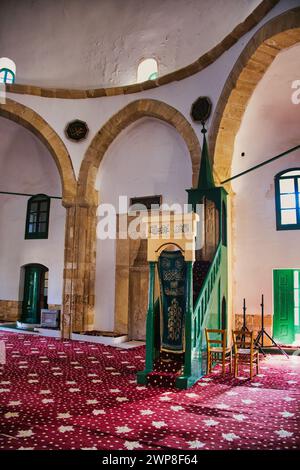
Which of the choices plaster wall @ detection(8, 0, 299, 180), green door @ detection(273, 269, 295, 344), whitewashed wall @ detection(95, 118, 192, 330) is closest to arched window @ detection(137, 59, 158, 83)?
plaster wall @ detection(8, 0, 299, 180)

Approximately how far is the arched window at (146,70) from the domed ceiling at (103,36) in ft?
0.42

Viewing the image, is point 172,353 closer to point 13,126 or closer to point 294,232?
point 294,232

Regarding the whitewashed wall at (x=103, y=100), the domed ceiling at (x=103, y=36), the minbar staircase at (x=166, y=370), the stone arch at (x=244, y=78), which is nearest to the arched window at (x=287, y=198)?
the whitewashed wall at (x=103, y=100)

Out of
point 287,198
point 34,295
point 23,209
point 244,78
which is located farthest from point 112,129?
point 34,295

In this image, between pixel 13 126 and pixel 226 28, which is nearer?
pixel 226 28

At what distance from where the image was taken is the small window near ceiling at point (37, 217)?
1147 centimetres

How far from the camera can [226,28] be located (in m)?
8.59

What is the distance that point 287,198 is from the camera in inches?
356

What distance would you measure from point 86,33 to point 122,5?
1188 mm

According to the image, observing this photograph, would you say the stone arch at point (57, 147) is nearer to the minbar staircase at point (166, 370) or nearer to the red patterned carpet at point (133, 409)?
the red patterned carpet at point (133, 409)

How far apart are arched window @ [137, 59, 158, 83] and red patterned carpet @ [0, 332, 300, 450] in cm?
697

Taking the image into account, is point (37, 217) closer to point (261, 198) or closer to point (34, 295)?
point (34, 295)

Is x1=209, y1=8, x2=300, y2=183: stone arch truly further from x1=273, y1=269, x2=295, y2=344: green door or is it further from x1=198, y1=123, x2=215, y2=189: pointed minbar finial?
x1=273, y1=269, x2=295, y2=344: green door
